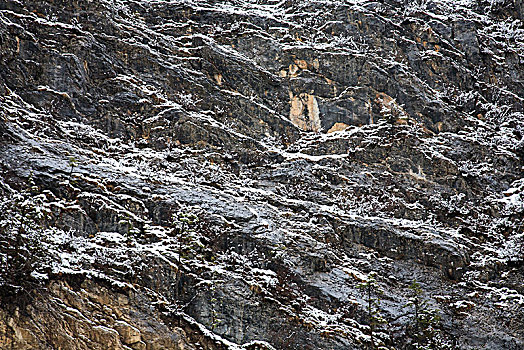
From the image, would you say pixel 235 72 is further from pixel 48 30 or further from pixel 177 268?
pixel 177 268

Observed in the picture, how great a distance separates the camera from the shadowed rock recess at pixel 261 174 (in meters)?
12.7

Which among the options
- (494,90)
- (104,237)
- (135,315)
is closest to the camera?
(135,315)

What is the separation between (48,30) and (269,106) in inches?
388

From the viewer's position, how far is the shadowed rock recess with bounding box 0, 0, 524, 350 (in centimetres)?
1268

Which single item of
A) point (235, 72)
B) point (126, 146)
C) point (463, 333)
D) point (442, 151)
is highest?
point (235, 72)

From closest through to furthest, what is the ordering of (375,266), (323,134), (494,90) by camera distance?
1. (375,266)
2. (323,134)
3. (494,90)

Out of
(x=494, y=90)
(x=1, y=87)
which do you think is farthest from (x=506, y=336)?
(x=1, y=87)

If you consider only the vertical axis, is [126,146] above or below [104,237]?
above

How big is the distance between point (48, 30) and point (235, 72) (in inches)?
320

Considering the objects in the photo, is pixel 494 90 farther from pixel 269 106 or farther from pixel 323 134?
pixel 269 106

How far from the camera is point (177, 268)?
13.4 meters

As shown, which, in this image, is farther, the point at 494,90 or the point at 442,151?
the point at 494,90

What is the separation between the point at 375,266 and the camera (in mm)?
15828

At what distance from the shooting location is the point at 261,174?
18578 mm
